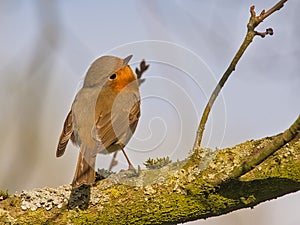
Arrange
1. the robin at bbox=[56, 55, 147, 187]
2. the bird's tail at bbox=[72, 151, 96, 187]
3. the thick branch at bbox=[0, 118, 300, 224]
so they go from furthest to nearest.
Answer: the robin at bbox=[56, 55, 147, 187] < the bird's tail at bbox=[72, 151, 96, 187] < the thick branch at bbox=[0, 118, 300, 224]

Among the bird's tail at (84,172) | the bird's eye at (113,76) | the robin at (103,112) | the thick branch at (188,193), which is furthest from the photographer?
the bird's eye at (113,76)

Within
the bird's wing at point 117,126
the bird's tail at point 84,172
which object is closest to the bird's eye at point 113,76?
the bird's wing at point 117,126

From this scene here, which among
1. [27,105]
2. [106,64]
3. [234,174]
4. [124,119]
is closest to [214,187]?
[234,174]

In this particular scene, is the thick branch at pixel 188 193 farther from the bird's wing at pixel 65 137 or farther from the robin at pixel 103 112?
the bird's wing at pixel 65 137

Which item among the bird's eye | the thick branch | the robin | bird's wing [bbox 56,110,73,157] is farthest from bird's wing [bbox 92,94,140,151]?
the thick branch

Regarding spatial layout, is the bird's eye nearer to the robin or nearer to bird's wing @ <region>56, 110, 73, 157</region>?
the robin

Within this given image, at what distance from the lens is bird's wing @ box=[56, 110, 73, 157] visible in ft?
9.86

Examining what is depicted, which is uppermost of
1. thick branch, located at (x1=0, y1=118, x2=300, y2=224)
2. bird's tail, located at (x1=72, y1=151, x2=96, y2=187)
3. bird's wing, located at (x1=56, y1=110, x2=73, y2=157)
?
bird's wing, located at (x1=56, y1=110, x2=73, y2=157)

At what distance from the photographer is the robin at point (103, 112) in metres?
3.00

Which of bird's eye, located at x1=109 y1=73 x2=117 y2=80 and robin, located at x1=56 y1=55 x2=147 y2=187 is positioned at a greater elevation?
bird's eye, located at x1=109 y1=73 x2=117 y2=80

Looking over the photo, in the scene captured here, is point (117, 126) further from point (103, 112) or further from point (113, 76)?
point (113, 76)

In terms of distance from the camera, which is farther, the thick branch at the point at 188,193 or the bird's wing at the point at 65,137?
the bird's wing at the point at 65,137

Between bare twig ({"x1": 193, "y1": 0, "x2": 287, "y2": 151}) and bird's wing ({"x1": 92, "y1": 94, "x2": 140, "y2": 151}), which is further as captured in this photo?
bird's wing ({"x1": 92, "y1": 94, "x2": 140, "y2": 151})

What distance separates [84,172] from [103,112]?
3.11ft
